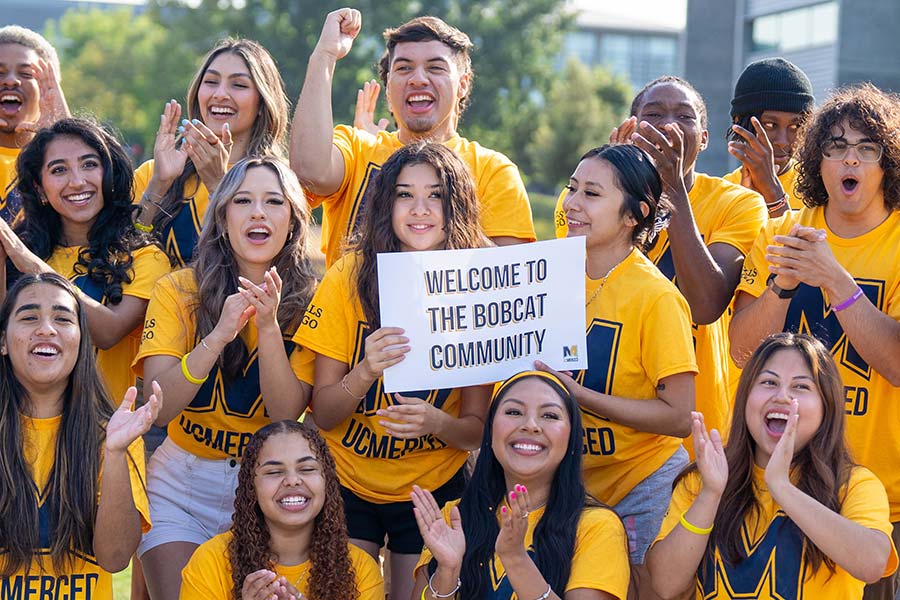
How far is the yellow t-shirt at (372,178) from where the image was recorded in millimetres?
5906

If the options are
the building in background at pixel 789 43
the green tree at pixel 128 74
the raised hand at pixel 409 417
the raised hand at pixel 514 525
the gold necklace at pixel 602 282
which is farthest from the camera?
the green tree at pixel 128 74

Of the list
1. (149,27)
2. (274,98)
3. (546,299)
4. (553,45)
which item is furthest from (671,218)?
(149,27)

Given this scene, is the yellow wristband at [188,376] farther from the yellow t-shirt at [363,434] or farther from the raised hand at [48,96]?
the raised hand at [48,96]

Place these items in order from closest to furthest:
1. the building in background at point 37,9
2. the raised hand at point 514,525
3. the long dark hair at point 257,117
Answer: the raised hand at point 514,525, the long dark hair at point 257,117, the building in background at point 37,9

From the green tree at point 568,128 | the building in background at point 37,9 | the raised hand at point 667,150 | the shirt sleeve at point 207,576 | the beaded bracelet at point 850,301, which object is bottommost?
the shirt sleeve at point 207,576

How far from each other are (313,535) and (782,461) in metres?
1.85

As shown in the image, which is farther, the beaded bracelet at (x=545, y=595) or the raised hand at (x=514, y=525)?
the beaded bracelet at (x=545, y=595)

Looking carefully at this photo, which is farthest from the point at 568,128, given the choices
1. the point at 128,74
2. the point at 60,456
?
the point at 60,456

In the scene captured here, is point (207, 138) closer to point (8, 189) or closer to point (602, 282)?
point (8, 189)

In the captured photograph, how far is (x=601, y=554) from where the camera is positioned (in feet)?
15.8

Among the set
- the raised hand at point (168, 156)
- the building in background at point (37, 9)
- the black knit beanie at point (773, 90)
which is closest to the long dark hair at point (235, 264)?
the raised hand at point (168, 156)

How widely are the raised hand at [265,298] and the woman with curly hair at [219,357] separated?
12 mm

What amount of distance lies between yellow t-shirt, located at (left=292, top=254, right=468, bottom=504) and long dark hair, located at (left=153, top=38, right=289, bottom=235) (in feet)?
4.01

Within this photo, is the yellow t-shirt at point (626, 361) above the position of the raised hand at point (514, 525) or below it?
above
